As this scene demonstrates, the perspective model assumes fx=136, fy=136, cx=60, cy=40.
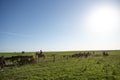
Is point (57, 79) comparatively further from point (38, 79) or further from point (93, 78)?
point (93, 78)

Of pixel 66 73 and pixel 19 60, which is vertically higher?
pixel 19 60

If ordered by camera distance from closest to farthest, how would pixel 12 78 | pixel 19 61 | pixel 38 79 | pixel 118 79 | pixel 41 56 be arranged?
pixel 118 79, pixel 38 79, pixel 12 78, pixel 19 61, pixel 41 56

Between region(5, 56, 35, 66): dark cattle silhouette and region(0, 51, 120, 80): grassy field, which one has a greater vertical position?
region(5, 56, 35, 66): dark cattle silhouette

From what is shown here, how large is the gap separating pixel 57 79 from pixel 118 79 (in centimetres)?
504

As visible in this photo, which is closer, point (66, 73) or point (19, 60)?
point (66, 73)

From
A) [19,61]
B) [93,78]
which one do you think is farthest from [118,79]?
[19,61]

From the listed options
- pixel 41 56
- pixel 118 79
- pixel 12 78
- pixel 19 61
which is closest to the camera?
pixel 118 79

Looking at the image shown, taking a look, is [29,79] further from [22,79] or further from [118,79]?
[118,79]

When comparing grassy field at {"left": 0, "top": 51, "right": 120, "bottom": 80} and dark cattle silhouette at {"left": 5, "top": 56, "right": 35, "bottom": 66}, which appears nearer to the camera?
grassy field at {"left": 0, "top": 51, "right": 120, "bottom": 80}

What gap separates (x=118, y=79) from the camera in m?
11.1

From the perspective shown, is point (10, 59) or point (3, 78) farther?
point (10, 59)

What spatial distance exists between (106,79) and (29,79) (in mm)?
6597

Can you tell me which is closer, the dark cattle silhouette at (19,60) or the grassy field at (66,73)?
the grassy field at (66,73)

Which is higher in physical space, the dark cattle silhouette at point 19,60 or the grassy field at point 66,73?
the dark cattle silhouette at point 19,60
